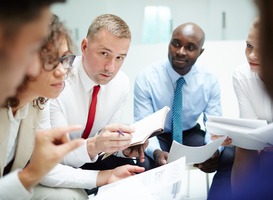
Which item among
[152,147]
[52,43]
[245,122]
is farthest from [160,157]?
[52,43]

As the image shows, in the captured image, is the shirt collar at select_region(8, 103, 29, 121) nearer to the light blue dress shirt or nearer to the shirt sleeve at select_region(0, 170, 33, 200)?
the shirt sleeve at select_region(0, 170, 33, 200)

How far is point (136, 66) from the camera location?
11.0ft

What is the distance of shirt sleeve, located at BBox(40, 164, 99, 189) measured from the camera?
1304mm

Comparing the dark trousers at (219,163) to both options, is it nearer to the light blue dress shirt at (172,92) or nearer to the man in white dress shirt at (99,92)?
the light blue dress shirt at (172,92)

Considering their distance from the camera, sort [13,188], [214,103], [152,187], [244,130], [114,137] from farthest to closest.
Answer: [214,103]
[244,130]
[114,137]
[152,187]
[13,188]

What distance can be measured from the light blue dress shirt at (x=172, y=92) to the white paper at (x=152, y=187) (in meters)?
1.01

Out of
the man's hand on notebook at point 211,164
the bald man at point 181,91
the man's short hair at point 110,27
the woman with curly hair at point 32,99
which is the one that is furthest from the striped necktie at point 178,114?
the woman with curly hair at point 32,99

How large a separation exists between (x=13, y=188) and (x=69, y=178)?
47 cm

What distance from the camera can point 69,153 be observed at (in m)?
1.46

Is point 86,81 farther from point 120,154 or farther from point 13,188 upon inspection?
point 13,188

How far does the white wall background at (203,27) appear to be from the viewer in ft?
10.6

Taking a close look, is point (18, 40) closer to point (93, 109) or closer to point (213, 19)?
point (93, 109)

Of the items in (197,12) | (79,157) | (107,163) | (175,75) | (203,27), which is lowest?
(107,163)

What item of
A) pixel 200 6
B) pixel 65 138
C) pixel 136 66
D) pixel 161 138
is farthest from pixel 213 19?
pixel 65 138
